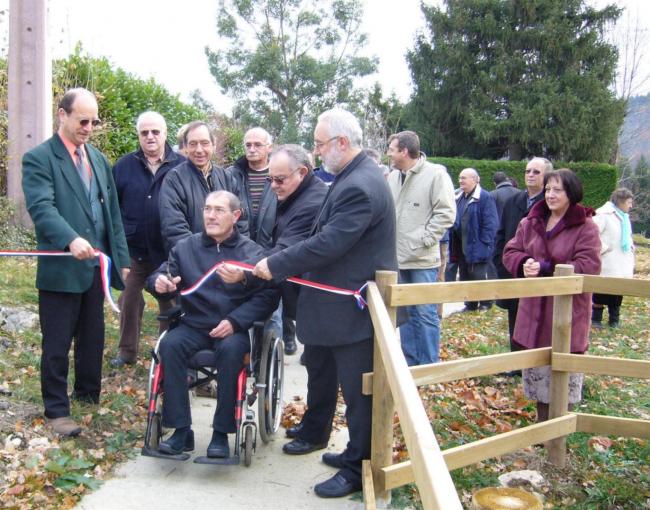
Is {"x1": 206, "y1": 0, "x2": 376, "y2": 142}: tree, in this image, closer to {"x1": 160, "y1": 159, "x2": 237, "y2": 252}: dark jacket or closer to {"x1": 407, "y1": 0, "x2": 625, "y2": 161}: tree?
{"x1": 407, "y1": 0, "x2": 625, "y2": 161}: tree

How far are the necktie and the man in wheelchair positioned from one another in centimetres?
70

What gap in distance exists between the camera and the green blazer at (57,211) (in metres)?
3.98

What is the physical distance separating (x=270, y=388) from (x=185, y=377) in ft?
1.78

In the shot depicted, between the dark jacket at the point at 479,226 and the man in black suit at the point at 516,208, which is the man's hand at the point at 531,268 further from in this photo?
the dark jacket at the point at 479,226

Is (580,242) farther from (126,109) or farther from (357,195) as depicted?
(126,109)

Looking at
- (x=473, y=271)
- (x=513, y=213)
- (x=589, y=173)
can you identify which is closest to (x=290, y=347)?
(x=513, y=213)

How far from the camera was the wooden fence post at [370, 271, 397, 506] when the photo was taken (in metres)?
3.49

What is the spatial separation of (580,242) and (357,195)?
189 cm

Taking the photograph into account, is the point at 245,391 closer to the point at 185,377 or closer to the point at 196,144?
the point at 185,377

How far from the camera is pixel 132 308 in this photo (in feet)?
18.7

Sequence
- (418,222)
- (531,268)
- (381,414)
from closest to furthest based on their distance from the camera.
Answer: (381,414) → (531,268) → (418,222)

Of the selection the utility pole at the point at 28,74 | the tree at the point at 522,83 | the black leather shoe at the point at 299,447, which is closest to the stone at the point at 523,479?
the black leather shoe at the point at 299,447

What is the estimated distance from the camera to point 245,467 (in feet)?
13.4

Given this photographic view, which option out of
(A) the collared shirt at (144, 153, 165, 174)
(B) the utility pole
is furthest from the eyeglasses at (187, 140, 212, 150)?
(B) the utility pole
